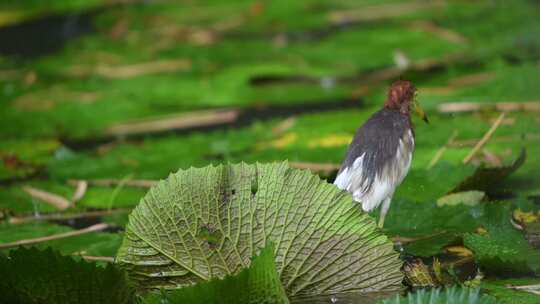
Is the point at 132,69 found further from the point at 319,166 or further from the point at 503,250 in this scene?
the point at 503,250

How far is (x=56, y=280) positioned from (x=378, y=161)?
144cm

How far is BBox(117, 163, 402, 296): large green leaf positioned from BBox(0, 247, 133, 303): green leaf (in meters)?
0.27

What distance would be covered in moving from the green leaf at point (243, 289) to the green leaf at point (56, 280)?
14 centimetres

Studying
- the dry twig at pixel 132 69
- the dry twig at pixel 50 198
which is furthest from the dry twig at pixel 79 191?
the dry twig at pixel 132 69

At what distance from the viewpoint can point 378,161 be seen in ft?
14.5

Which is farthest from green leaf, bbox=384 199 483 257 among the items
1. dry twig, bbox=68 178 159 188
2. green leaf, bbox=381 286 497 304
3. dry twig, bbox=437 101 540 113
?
dry twig, bbox=437 101 540 113

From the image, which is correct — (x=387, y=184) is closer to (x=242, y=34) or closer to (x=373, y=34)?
(x=373, y=34)

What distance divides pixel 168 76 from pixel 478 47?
Result: 2.46m

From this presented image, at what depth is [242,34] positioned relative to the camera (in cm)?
1036

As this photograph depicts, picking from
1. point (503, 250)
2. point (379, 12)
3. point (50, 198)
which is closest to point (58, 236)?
point (50, 198)

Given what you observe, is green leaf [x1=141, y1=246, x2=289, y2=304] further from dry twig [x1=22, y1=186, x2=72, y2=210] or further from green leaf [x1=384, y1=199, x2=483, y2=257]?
dry twig [x1=22, y1=186, x2=72, y2=210]

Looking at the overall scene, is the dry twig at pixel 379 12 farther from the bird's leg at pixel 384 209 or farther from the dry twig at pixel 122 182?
the bird's leg at pixel 384 209

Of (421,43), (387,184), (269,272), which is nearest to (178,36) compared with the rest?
(421,43)

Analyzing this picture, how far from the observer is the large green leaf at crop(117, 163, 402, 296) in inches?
149
